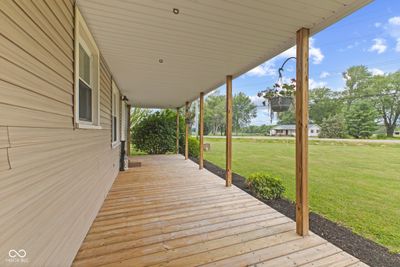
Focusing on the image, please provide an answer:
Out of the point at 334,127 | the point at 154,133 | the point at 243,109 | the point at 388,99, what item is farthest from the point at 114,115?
the point at 243,109

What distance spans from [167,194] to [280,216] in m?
2.13

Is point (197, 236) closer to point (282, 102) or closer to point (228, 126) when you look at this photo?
point (282, 102)

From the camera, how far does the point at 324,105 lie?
67.9ft

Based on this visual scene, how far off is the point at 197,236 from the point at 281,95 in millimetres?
2225

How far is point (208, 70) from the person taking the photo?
388 cm

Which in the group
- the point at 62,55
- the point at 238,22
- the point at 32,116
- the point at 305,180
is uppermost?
the point at 238,22

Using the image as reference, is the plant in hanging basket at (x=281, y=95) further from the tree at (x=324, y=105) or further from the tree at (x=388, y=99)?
the tree at (x=324, y=105)

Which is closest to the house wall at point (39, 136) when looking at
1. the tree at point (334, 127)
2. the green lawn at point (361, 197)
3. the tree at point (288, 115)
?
the tree at point (288, 115)

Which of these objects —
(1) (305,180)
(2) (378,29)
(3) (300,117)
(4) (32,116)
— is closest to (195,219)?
(1) (305,180)

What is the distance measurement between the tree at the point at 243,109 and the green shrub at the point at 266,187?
3326 cm

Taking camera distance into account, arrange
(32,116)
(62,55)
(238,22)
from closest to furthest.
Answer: (32,116)
(62,55)
(238,22)

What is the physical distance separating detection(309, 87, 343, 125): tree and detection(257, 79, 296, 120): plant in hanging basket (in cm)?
2021

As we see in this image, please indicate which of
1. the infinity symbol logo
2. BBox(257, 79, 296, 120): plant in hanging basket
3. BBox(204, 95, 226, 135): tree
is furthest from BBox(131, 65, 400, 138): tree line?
BBox(204, 95, 226, 135): tree

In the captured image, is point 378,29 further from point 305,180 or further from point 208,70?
point 305,180
